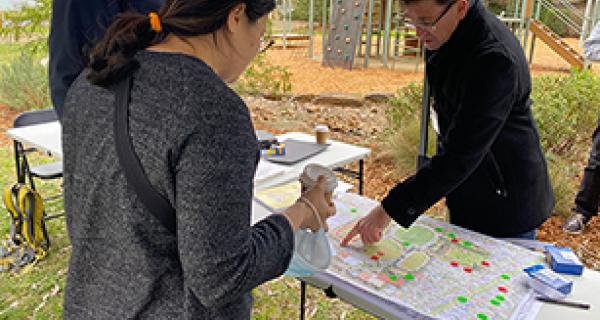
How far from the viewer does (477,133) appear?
127 cm

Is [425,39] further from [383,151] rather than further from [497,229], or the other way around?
[383,151]

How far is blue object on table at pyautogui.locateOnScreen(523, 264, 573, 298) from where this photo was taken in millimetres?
1198

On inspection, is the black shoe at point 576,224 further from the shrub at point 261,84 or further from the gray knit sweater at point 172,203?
the shrub at point 261,84

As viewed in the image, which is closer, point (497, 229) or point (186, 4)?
point (186, 4)

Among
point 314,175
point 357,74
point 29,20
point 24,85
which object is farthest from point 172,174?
point 357,74

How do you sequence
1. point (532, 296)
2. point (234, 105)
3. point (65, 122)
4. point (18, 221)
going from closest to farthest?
point (234, 105)
point (65, 122)
point (532, 296)
point (18, 221)

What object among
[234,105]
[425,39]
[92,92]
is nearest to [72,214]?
[92,92]

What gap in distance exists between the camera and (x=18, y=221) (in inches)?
125

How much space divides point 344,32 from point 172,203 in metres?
9.33

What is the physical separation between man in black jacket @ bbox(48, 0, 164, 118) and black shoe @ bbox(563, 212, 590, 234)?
10.6 feet

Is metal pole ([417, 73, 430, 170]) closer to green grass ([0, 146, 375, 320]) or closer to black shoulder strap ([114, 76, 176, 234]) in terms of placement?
green grass ([0, 146, 375, 320])

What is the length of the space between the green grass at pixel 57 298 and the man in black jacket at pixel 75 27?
69.1 inches

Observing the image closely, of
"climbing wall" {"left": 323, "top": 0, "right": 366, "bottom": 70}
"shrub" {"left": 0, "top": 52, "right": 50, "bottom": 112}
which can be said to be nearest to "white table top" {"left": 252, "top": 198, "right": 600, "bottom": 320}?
"shrub" {"left": 0, "top": 52, "right": 50, "bottom": 112}

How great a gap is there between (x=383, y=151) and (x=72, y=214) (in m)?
4.22
